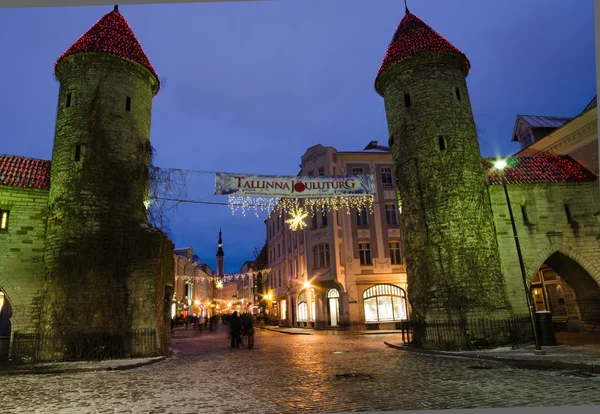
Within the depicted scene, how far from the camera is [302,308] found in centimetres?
3578

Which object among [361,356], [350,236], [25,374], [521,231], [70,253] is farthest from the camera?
[350,236]

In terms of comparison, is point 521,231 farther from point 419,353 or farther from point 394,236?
point 394,236

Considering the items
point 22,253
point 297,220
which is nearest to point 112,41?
point 22,253

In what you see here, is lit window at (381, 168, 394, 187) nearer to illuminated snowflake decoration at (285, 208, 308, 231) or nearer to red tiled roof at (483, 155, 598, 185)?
illuminated snowflake decoration at (285, 208, 308, 231)

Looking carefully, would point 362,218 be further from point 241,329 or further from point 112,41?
point 112,41

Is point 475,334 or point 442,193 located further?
point 442,193

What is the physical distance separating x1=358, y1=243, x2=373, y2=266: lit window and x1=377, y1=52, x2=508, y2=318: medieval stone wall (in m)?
13.7

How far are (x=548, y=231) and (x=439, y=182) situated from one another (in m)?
5.39

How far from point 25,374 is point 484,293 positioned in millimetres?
14560

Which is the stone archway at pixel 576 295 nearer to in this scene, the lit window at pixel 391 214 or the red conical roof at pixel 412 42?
the red conical roof at pixel 412 42

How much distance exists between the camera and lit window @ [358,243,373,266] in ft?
100

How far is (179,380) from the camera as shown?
31.7 ft

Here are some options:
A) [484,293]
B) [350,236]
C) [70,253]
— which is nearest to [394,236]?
[350,236]

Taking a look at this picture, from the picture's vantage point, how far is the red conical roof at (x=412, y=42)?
16.7 m
